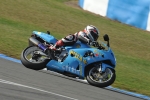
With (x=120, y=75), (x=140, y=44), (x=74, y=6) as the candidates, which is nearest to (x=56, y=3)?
(x=74, y=6)

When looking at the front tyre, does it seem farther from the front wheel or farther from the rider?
the front wheel

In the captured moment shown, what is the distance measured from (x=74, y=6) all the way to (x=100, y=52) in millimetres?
18834

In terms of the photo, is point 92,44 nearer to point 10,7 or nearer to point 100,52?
point 100,52

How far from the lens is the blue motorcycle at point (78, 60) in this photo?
9367 mm

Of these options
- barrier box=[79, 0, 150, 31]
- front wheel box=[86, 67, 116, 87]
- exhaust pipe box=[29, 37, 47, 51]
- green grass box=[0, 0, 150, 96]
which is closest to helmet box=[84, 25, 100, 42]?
front wheel box=[86, 67, 116, 87]

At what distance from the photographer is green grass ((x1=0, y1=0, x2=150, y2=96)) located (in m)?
13.0

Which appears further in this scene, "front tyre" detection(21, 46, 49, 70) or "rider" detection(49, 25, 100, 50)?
"front tyre" detection(21, 46, 49, 70)

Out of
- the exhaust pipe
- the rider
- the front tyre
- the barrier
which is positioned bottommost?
the front tyre

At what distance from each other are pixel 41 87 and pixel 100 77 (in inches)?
72.0

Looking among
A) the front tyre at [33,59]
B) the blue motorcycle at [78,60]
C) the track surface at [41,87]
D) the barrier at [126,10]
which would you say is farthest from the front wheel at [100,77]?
the barrier at [126,10]

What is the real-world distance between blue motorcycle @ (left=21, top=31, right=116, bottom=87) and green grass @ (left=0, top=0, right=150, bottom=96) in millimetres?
1743

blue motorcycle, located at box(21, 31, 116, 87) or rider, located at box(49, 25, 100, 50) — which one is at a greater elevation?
rider, located at box(49, 25, 100, 50)

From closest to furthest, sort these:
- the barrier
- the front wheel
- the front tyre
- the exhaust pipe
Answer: the front wheel → the front tyre → the exhaust pipe → the barrier

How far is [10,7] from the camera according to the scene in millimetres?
22625
